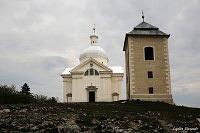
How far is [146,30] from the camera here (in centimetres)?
3033

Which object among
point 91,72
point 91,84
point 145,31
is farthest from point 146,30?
Result: point 91,84

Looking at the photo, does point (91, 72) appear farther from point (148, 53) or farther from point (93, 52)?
point (148, 53)

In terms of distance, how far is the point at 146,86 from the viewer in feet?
91.5

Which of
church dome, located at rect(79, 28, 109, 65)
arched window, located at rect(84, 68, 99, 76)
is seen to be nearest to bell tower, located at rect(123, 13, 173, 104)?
arched window, located at rect(84, 68, 99, 76)

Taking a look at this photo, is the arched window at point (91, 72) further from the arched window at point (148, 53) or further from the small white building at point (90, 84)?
the arched window at point (148, 53)

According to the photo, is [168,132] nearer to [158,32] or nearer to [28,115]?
[28,115]

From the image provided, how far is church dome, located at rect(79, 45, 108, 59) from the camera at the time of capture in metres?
46.3

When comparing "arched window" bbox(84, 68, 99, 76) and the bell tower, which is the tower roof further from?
"arched window" bbox(84, 68, 99, 76)

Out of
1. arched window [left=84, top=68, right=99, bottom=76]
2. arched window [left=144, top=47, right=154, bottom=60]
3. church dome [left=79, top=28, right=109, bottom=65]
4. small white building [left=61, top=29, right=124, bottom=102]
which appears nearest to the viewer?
arched window [left=144, top=47, right=154, bottom=60]

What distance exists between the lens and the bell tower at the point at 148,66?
2772cm

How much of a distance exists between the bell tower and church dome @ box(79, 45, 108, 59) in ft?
55.3

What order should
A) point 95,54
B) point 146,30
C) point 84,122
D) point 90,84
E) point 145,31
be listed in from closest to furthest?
point 84,122, point 145,31, point 146,30, point 90,84, point 95,54

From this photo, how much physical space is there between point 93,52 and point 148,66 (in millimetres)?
19239

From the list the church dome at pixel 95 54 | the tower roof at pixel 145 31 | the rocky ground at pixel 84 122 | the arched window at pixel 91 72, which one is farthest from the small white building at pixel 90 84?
the rocky ground at pixel 84 122
